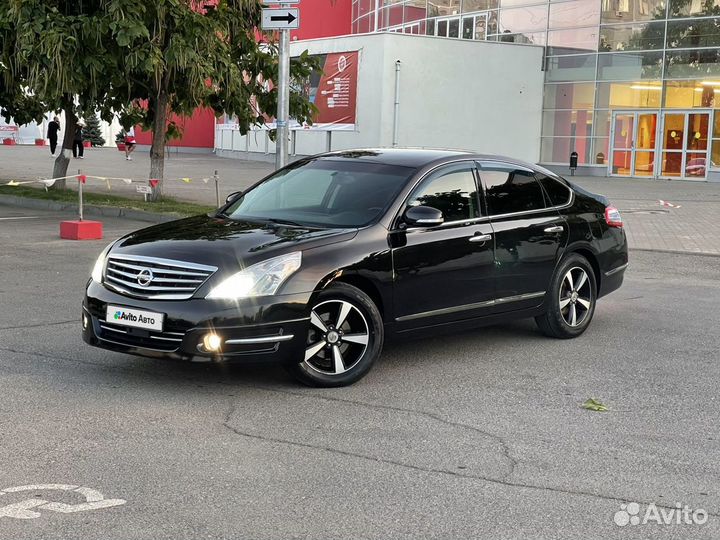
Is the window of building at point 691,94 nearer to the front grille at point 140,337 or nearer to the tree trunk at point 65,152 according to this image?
the tree trunk at point 65,152

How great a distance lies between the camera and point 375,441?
5457mm

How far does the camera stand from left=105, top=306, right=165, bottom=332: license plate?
618cm

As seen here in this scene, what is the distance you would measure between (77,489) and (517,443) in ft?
7.65

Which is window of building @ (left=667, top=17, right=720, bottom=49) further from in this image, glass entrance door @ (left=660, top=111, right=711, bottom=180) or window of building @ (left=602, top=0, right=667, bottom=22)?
glass entrance door @ (left=660, top=111, right=711, bottom=180)

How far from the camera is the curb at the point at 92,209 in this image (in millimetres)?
17800

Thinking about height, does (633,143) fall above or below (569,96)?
below

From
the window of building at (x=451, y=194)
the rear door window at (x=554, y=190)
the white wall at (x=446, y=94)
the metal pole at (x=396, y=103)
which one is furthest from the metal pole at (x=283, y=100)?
the metal pole at (x=396, y=103)

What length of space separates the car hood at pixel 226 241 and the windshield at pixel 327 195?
0.87 ft

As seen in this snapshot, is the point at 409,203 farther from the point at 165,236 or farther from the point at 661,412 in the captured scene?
the point at 661,412

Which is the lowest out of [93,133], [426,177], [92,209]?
[92,209]

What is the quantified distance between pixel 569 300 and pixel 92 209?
41.1 feet

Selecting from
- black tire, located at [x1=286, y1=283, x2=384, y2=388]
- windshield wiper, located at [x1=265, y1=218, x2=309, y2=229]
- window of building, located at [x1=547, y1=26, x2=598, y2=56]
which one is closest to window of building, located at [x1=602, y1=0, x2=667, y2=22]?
window of building, located at [x1=547, y1=26, x2=598, y2=56]

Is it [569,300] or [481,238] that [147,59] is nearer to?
[569,300]

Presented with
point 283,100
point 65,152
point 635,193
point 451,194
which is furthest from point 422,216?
point 635,193
